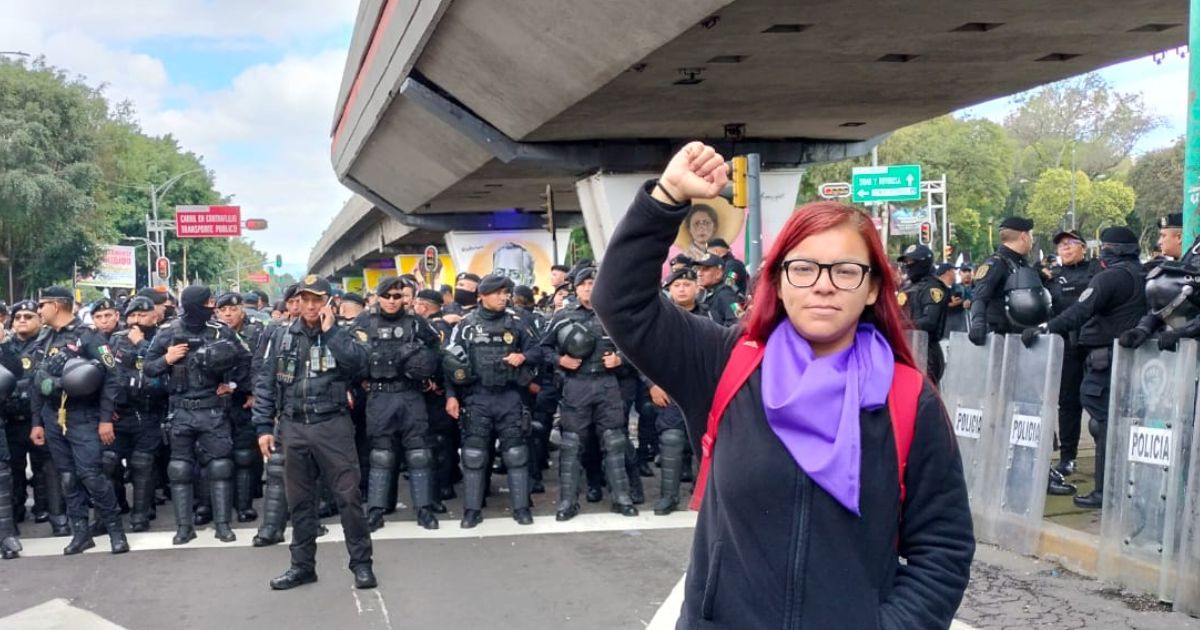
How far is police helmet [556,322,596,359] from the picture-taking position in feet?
30.7

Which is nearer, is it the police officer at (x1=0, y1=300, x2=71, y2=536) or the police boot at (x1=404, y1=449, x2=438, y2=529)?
the police boot at (x1=404, y1=449, x2=438, y2=529)

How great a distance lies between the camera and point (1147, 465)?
21.5 ft

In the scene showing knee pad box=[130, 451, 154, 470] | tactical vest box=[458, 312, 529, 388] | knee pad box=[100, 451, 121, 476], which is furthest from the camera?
tactical vest box=[458, 312, 529, 388]

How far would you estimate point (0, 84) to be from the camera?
41.9 metres

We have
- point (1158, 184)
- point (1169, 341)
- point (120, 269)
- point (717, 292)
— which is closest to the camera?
point (1169, 341)

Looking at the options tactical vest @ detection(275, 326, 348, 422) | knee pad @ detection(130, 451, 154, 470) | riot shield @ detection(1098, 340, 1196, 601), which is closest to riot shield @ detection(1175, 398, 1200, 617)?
riot shield @ detection(1098, 340, 1196, 601)

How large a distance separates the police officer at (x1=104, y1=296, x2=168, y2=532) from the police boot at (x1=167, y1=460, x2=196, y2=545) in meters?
0.47

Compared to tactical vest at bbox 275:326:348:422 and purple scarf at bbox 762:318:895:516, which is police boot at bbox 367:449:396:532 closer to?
tactical vest at bbox 275:326:348:422

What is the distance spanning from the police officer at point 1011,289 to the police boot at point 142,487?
7027mm

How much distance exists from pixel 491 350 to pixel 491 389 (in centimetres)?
37

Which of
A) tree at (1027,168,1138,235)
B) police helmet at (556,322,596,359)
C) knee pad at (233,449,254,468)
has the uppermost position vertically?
tree at (1027,168,1138,235)

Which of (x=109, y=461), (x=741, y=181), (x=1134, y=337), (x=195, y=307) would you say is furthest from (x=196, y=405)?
(x=1134, y=337)

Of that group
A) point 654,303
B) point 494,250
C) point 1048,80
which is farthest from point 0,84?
point 654,303

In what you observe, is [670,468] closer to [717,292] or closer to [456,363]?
[717,292]
